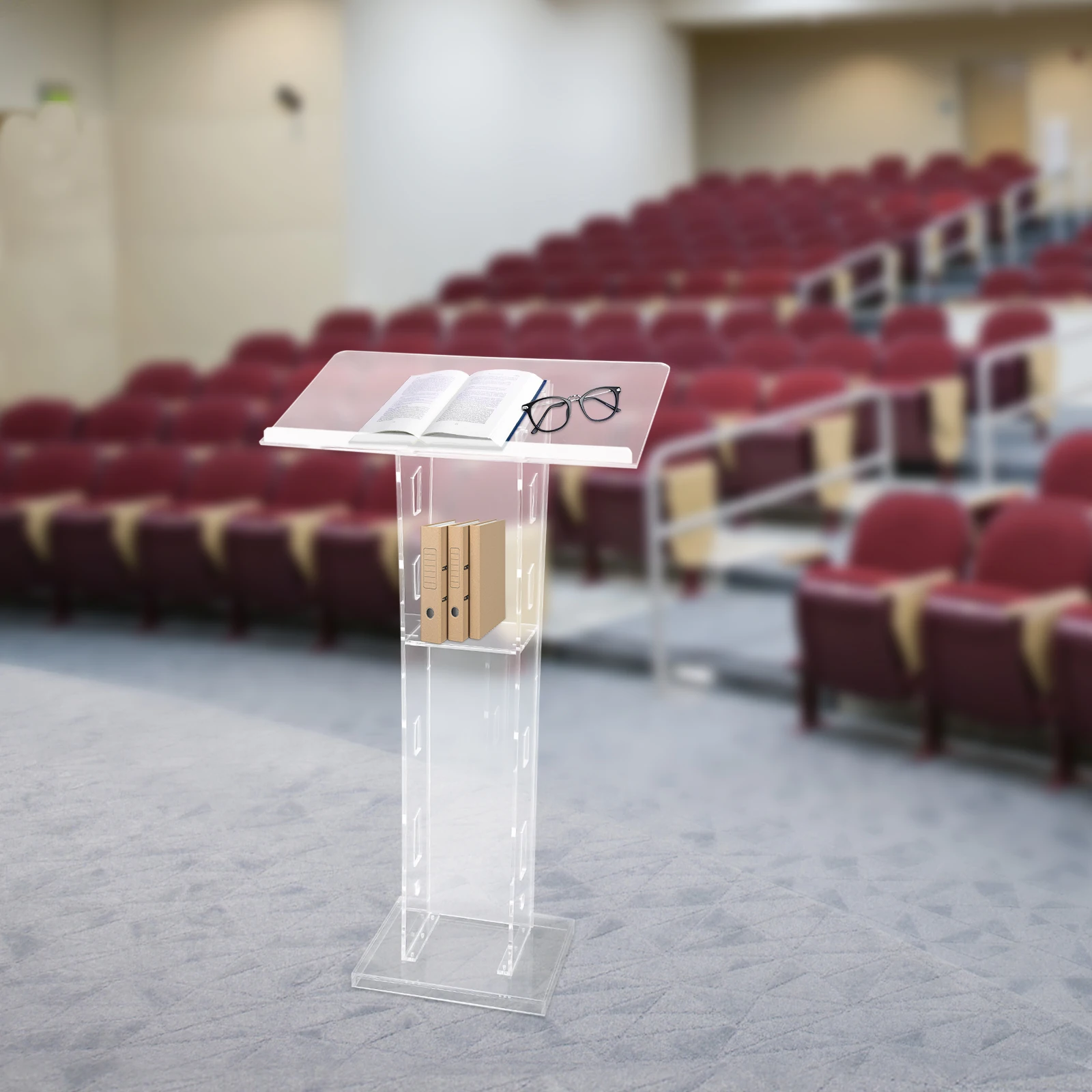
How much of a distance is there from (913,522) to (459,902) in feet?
8.20

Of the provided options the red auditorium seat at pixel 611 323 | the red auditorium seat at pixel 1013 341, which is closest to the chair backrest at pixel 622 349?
the red auditorium seat at pixel 611 323

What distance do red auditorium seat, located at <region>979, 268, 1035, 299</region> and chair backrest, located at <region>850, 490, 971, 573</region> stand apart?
3.73 meters

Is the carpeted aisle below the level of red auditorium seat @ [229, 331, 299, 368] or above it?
below

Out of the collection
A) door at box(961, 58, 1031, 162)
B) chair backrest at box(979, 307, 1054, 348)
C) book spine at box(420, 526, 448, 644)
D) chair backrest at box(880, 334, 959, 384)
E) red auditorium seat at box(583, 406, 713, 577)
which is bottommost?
red auditorium seat at box(583, 406, 713, 577)

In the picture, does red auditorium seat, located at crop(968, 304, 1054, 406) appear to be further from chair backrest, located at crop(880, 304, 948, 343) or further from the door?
the door

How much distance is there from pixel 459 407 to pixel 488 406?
4 centimetres

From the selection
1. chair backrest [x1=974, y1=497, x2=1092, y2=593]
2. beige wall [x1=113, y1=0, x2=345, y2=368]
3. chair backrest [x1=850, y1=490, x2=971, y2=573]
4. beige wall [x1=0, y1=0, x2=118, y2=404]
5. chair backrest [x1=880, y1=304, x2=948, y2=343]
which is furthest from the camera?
beige wall [x1=113, y1=0, x2=345, y2=368]

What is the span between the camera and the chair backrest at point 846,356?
6.17m

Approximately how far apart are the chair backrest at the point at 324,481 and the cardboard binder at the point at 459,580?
3315mm

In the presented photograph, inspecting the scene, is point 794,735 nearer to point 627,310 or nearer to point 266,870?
point 266,870

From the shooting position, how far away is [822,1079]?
1.79 metres

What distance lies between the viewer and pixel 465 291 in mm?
8750

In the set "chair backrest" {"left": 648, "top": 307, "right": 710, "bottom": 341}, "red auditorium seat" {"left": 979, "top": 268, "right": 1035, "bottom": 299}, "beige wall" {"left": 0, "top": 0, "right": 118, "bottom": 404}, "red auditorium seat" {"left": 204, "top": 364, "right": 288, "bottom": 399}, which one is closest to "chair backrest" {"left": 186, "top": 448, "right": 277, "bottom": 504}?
"red auditorium seat" {"left": 204, "top": 364, "right": 288, "bottom": 399}

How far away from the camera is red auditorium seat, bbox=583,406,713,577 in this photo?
5105 millimetres
